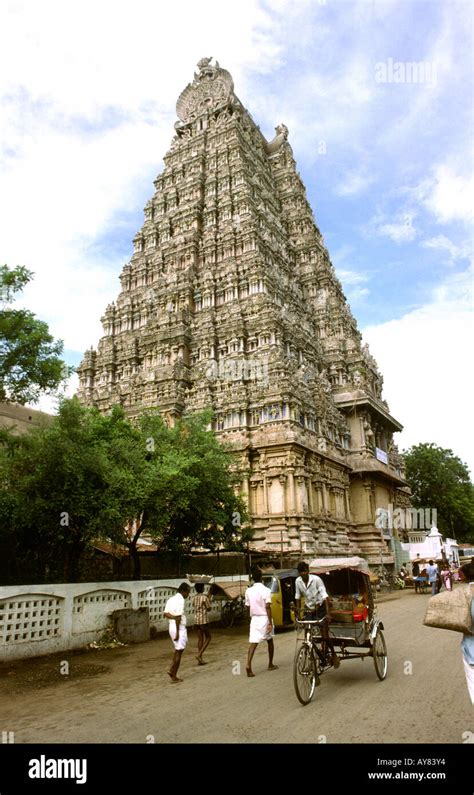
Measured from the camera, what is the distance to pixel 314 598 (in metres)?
8.32

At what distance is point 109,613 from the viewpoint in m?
13.7

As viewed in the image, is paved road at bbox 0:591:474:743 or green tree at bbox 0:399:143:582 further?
green tree at bbox 0:399:143:582

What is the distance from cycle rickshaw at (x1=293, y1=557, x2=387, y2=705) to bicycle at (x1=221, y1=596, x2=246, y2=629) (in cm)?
839

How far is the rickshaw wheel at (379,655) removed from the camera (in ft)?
26.9

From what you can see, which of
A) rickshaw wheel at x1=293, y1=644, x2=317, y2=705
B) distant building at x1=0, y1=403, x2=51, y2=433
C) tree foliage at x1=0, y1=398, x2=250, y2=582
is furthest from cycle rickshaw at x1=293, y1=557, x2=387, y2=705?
distant building at x1=0, y1=403, x2=51, y2=433

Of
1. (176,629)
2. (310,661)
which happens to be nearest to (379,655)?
(310,661)

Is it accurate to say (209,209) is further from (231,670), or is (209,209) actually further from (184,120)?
(231,670)

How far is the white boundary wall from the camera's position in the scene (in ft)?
36.7

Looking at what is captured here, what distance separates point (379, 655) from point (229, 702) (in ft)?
9.12

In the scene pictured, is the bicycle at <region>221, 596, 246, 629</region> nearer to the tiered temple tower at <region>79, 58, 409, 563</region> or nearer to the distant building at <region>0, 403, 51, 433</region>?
the tiered temple tower at <region>79, 58, 409, 563</region>
